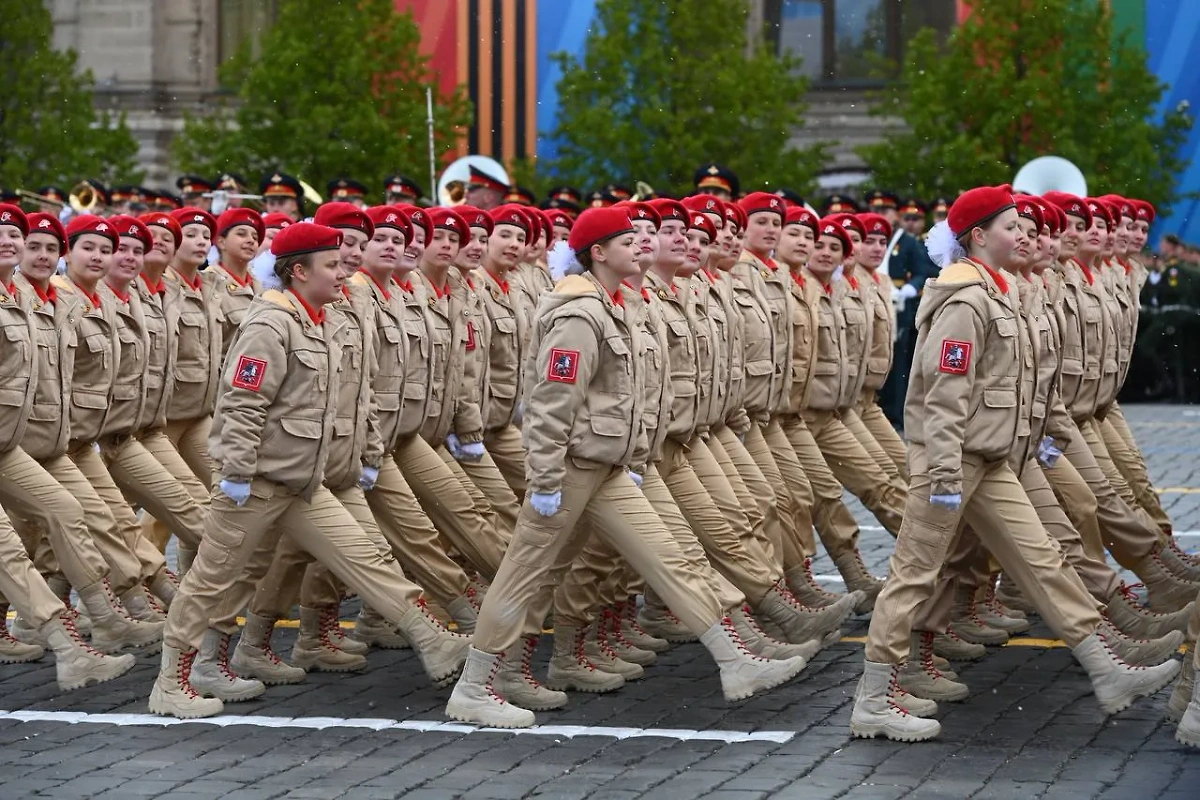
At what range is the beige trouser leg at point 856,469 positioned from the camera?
39.6ft

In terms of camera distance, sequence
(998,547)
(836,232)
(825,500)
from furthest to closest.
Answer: (836,232) → (825,500) → (998,547)

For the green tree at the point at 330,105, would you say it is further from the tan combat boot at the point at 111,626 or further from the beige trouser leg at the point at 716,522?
the beige trouser leg at the point at 716,522

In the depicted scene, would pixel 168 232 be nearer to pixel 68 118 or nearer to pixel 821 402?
pixel 821 402

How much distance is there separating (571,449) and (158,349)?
3.45 meters

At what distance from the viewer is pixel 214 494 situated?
926cm

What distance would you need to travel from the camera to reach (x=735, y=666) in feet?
29.8

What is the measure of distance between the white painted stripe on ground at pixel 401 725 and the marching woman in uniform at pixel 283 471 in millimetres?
134

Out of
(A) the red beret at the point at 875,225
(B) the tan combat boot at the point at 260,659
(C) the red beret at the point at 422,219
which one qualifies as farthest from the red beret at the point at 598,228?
(A) the red beret at the point at 875,225

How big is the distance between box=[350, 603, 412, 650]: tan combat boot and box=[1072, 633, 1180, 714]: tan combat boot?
341 cm

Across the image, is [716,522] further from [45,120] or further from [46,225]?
[45,120]

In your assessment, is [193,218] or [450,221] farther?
[193,218]

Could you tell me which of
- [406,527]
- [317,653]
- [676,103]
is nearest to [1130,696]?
[406,527]

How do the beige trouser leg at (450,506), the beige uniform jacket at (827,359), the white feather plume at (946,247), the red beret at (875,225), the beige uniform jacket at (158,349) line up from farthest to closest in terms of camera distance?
the red beret at (875,225), the beige uniform jacket at (827,359), the beige uniform jacket at (158,349), the beige trouser leg at (450,506), the white feather plume at (946,247)

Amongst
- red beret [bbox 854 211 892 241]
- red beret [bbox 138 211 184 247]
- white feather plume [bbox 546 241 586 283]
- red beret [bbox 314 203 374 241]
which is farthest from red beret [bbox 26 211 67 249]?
red beret [bbox 854 211 892 241]
